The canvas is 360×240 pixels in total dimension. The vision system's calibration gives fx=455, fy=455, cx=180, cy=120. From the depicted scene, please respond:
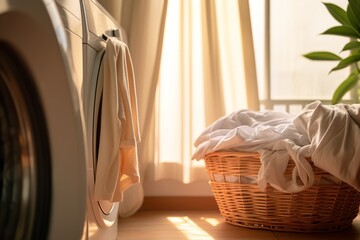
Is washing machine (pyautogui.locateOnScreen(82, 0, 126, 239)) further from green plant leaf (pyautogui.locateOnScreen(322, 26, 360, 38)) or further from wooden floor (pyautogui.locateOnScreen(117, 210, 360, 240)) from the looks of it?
green plant leaf (pyautogui.locateOnScreen(322, 26, 360, 38))

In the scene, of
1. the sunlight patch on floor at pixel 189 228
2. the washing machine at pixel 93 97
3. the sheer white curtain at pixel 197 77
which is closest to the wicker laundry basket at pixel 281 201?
the sunlight patch on floor at pixel 189 228

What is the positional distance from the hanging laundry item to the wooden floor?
423 mm

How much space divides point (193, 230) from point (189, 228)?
42 millimetres

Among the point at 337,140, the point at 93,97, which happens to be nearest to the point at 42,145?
the point at 93,97

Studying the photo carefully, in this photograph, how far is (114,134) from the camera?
1.12 meters

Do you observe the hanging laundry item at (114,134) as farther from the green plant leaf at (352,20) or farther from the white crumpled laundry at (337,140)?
the green plant leaf at (352,20)

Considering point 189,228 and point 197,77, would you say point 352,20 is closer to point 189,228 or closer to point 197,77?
point 197,77


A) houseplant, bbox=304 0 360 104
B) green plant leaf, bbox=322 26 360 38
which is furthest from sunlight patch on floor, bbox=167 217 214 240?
green plant leaf, bbox=322 26 360 38

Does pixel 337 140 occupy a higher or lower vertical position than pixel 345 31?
lower

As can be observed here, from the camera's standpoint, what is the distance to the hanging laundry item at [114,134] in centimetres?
110

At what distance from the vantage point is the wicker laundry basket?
1531 mm

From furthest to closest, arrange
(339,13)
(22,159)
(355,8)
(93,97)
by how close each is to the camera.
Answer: (339,13), (355,8), (93,97), (22,159)

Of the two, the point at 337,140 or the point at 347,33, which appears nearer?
the point at 337,140

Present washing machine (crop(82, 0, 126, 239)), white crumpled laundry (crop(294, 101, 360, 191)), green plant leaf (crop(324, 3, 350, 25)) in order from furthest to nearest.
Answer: green plant leaf (crop(324, 3, 350, 25)) < white crumpled laundry (crop(294, 101, 360, 191)) < washing machine (crop(82, 0, 126, 239))
